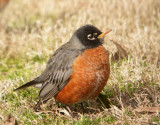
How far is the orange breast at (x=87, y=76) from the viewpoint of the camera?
389 centimetres

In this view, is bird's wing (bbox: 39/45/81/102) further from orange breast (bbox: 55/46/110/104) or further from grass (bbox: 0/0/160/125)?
grass (bbox: 0/0/160/125)

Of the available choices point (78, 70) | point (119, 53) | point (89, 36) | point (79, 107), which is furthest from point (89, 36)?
point (119, 53)

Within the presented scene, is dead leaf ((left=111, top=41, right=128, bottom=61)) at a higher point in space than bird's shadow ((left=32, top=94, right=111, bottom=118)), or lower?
higher

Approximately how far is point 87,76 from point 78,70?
0.46 ft

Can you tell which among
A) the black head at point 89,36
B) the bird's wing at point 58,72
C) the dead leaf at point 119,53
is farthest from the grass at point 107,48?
the black head at point 89,36

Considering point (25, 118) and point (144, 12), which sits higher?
point (144, 12)

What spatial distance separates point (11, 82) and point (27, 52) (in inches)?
64.4

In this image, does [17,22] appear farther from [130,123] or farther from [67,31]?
[130,123]

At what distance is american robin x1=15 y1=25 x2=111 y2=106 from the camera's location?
154 inches

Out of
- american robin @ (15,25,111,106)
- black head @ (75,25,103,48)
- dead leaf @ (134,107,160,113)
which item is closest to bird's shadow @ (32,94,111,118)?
american robin @ (15,25,111,106)

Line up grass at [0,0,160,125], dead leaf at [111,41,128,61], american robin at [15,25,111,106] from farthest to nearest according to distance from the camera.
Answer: dead leaf at [111,41,128,61]
grass at [0,0,160,125]
american robin at [15,25,111,106]

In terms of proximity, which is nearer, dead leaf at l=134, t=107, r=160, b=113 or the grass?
dead leaf at l=134, t=107, r=160, b=113

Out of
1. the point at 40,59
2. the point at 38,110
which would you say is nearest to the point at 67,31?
the point at 40,59

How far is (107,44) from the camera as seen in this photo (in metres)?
5.86
